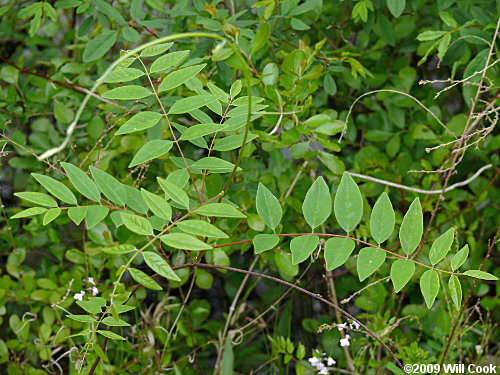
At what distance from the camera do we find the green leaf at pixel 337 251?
0.83 meters

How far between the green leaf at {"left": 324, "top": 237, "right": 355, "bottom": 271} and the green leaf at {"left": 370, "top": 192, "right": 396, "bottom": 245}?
4 cm

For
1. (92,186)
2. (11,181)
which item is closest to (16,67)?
(11,181)

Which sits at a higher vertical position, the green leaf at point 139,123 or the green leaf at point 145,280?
the green leaf at point 139,123

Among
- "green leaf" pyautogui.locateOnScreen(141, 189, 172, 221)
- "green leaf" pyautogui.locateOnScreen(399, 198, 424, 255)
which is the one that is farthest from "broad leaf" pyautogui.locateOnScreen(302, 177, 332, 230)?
"green leaf" pyautogui.locateOnScreen(141, 189, 172, 221)

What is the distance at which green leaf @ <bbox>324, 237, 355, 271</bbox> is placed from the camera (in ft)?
2.72

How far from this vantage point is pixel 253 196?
1447mm

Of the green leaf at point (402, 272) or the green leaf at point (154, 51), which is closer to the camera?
the green leaf at point (402, 272)

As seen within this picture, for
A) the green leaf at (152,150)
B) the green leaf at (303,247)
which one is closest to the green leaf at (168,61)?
the green leaf at (152,150)

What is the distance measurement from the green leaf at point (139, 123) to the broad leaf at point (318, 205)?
10.6 inches

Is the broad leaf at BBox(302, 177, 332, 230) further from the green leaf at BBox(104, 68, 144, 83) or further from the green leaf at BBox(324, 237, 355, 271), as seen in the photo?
the green leaf at BBox(104, 68, 144, 83)

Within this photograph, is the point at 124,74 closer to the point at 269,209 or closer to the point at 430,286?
the point at 269,209

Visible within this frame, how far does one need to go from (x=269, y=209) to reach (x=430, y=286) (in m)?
0.27

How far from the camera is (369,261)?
83 cm

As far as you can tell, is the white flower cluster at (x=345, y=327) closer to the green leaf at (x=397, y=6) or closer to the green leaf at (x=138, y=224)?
the green leaf at (x=138, y=224)
